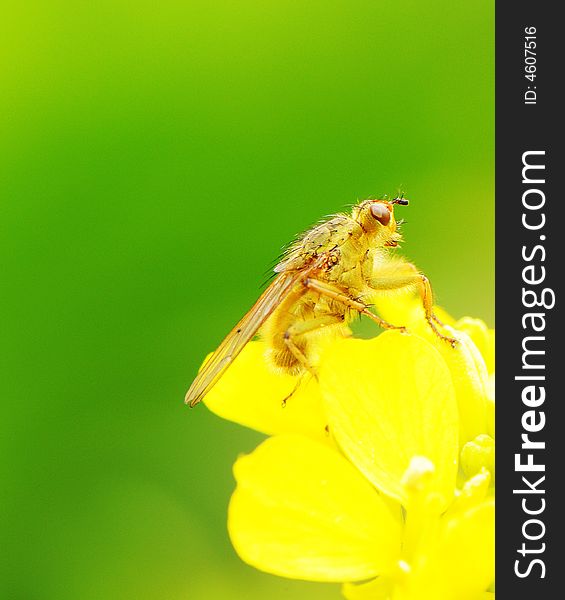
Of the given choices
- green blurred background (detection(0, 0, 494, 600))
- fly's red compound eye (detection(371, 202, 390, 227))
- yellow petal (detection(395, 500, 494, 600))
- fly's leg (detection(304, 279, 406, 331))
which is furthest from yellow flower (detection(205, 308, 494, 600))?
green blurred background (detection(0, 0, 494, 600))

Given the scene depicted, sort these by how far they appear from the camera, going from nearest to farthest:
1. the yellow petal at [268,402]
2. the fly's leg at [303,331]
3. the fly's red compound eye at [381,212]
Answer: the yellow petal at [268,402], the fly's leg at [303,331], the fly's red compound eye at [381,212]

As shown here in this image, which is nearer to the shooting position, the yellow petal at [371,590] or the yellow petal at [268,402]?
the yellow petal at [371,590]

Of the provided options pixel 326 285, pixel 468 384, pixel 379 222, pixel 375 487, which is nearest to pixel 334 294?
pixel 326 285

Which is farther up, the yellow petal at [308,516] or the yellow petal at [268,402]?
the yellow petal at [268,402]

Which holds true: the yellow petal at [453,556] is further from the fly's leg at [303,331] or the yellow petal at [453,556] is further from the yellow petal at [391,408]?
the fly's leg at [303,331]

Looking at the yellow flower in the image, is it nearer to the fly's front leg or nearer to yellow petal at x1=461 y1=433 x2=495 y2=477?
yellow petal at x1=461 y1=433 x2=495 y2=477

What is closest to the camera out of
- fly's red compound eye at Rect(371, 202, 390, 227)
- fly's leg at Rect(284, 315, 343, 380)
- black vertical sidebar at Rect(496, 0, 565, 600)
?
black vertical sidebar at Rect(496, 0, 565, 600)

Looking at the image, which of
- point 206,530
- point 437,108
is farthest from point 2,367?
point 437,108

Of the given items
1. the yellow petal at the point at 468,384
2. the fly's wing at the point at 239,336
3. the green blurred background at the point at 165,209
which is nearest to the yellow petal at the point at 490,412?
the yellow petal at the point at 468,384
